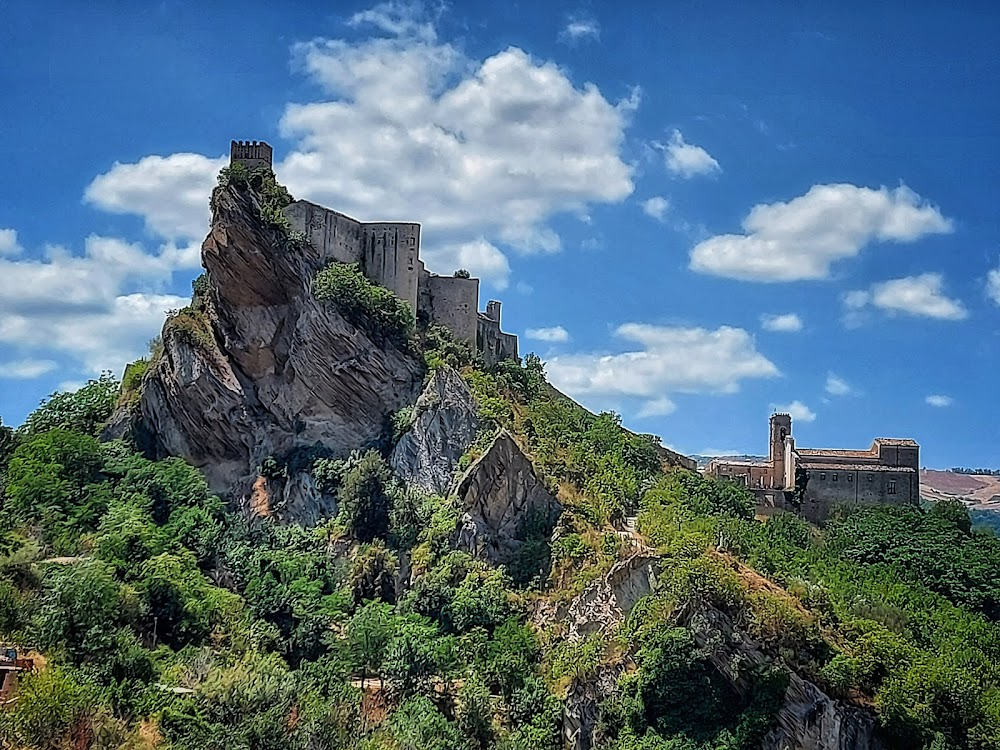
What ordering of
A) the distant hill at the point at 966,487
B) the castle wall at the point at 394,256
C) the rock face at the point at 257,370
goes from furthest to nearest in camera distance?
1. the distant hill at the point at 966,487
2. the castle wall at the point at 394,256
3. the rock face at the point at 257,370

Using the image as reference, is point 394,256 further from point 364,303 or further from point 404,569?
point 404,569

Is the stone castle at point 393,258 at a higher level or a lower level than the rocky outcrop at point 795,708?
higher

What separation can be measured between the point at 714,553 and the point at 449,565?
969cm

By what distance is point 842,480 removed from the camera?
52.8m

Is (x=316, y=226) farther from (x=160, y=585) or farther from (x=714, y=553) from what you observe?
(x=714, y=553)

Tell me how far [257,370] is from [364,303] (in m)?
5.71

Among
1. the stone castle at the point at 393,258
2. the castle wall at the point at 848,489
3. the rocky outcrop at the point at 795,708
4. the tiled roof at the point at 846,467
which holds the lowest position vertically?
the rocky outcrop at the point at 795,708

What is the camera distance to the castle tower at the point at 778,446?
5612cm

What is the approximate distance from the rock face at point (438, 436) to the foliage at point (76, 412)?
14.5m

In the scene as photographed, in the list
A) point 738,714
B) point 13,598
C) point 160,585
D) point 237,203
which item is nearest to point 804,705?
point 738,714

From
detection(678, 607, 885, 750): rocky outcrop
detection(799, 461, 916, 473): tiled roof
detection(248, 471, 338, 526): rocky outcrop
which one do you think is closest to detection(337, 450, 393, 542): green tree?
detection(248, 471, 338, 526): rocky outcrop

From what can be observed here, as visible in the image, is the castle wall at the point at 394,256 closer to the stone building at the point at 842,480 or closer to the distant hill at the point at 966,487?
the stone building at the point at 842,480

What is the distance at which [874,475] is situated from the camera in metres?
53.1

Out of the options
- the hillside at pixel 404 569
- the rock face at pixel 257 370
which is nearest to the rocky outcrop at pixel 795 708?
the hillside at pixel 404 569
